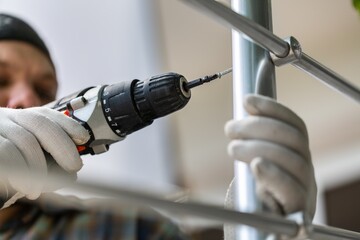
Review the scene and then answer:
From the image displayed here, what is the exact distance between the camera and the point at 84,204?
3.54 feet

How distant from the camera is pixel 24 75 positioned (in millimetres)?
1021

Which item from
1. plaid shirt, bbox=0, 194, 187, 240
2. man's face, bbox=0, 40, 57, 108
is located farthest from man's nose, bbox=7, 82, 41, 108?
plaid shirt, bbox=0, 194, 187, 240

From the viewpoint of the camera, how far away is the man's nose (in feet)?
3.13

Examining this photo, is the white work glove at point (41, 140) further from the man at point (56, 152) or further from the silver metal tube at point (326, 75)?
the silver metal tube at point (326, 75)

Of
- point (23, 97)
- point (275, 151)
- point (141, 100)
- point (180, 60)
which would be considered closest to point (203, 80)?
point (141, 100)

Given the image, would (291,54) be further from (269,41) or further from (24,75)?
(24,75)

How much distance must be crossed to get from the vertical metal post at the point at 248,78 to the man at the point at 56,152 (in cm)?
3

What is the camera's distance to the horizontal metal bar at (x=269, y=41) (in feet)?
1.30

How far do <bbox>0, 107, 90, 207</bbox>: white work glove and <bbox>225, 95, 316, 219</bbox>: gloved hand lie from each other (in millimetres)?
232

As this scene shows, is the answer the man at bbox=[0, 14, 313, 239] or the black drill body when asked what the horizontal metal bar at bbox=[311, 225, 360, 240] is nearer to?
the man at bbox=[0, 14, 313, 239]

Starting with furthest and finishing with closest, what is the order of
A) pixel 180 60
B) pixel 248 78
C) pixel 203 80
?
pixel 180 60 < pixel 203 80 < pixel 248 78

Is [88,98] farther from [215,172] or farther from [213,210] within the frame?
[215,172]

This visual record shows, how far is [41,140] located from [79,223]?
17.5 inches

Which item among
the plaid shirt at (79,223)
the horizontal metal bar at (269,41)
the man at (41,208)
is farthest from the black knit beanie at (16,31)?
the horizontal metal bar at (269,41)
